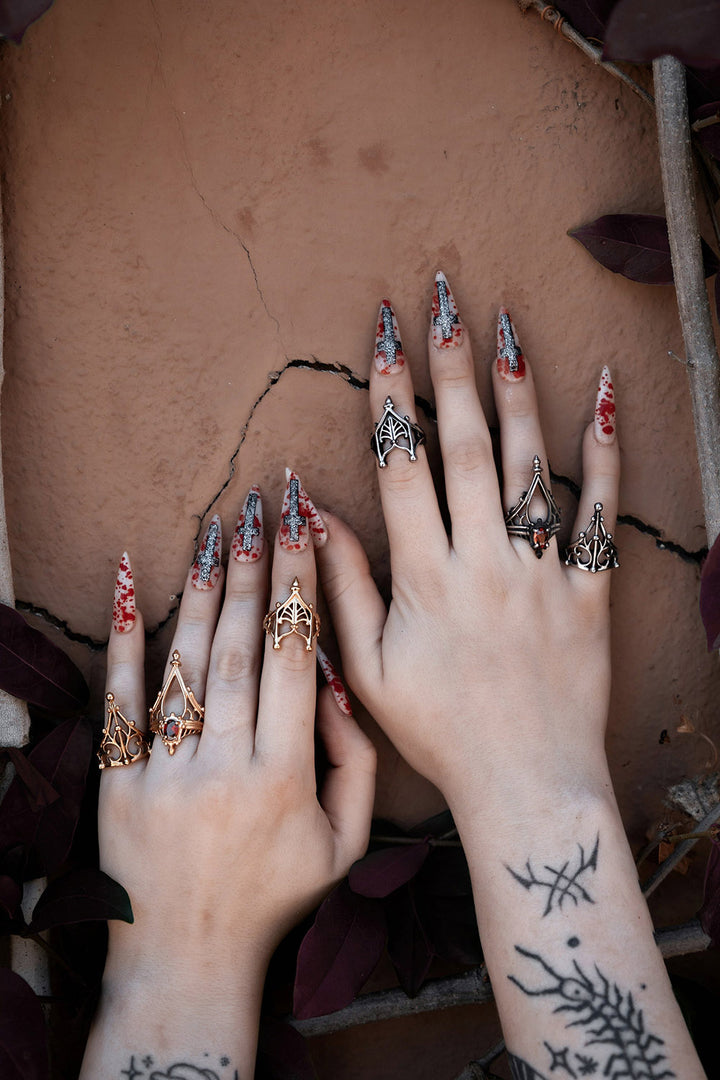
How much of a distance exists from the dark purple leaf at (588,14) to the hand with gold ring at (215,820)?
0.68 metres

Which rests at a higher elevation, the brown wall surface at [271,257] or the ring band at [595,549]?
the brown wall surface at [271,257]

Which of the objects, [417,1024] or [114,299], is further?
[417,1024]

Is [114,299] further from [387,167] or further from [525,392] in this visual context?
[525,392]

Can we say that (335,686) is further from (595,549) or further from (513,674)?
(595,549)

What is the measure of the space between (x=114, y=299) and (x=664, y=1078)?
116 centimetres

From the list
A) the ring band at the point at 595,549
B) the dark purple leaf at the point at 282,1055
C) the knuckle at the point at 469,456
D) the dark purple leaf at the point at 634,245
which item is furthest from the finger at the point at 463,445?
the dark purple leaf at the point at 282,1055

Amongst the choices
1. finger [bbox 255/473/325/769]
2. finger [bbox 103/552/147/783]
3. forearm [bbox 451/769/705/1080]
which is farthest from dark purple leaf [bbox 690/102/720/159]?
finger [bbox 103/552/147/783]

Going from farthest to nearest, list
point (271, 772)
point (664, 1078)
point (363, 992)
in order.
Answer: point (363, 992), point (271, 772), point (664, 1078)

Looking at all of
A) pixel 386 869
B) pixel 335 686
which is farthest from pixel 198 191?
pixel 386 869

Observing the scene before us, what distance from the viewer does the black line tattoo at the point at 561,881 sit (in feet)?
3.31

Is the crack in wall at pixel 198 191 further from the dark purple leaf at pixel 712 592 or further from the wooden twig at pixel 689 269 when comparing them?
the dark purple leaf at pixel 712 592

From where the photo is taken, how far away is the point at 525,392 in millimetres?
1125

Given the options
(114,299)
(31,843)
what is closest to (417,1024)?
(31,843)

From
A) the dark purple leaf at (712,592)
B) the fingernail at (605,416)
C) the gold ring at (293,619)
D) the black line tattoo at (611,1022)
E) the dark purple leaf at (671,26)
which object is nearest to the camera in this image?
the dark purple leaf at (671,26)
